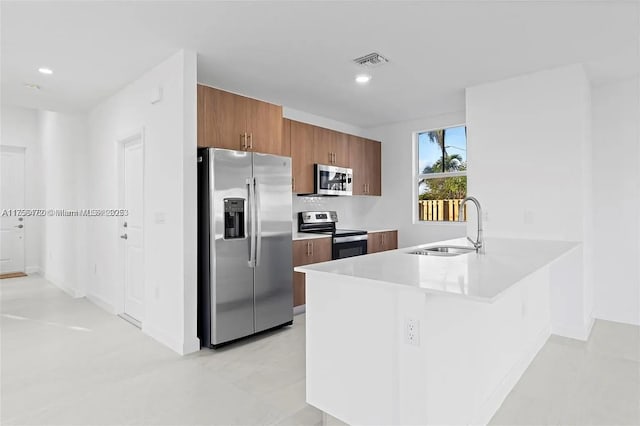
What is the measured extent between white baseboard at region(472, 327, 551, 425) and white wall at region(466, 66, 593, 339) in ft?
2.20

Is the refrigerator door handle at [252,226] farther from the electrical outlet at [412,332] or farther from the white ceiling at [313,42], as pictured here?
the electrical outlet at [412,332]

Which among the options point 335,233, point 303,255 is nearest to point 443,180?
point 335,233

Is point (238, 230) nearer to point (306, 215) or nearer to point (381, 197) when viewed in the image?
point (306, 215)

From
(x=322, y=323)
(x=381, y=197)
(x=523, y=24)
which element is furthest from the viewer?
(x=381, y=197)

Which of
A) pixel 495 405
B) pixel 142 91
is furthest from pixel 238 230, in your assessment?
pixel 495 405

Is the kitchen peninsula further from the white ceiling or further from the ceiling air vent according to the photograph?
the ceiling air vent

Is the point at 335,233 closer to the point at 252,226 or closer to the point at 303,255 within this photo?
the point at 303,255

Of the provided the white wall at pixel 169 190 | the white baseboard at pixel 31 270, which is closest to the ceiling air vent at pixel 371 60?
the white wall at pixel 169 190

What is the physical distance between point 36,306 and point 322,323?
441 centimetres

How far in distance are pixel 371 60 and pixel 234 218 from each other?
1847mm

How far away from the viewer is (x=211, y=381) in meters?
2.54

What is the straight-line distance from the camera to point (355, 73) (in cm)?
349

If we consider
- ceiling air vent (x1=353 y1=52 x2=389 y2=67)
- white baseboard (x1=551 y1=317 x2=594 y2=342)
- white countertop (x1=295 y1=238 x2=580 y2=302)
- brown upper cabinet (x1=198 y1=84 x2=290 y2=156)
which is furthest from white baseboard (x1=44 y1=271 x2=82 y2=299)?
white baseboard (x1=551 y1=317 x2=594 y2=342)

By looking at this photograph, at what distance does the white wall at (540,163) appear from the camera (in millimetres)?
3330
